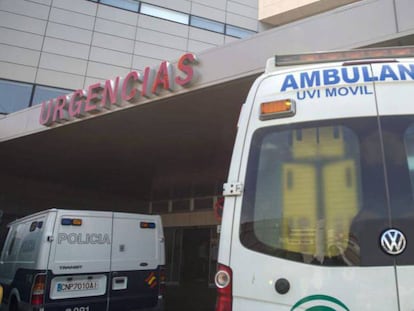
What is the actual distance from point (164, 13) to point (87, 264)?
20.4 metres

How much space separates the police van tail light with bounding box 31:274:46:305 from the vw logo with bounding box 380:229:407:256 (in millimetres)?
5431

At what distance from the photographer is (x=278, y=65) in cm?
321

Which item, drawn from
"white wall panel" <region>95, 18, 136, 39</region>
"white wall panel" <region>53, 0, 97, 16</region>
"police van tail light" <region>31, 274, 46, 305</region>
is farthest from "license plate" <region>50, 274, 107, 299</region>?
"white wall panel" <region>53, 0, 97, 16</region>

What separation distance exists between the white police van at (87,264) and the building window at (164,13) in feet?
62.3

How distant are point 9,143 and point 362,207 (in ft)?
44.9

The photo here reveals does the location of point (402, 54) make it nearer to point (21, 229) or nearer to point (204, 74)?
point (204, 74)

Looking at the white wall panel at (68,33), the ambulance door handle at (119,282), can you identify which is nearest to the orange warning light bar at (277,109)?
the ambulance door handle at (119,282)

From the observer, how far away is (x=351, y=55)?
3098 millimetres

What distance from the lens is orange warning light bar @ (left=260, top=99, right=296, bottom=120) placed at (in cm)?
274

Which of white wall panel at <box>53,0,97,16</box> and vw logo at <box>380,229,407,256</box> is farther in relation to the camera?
white wall panel at <box>53,0,97,16</box>

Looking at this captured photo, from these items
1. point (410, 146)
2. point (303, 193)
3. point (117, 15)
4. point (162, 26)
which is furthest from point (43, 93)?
point (410, 146)

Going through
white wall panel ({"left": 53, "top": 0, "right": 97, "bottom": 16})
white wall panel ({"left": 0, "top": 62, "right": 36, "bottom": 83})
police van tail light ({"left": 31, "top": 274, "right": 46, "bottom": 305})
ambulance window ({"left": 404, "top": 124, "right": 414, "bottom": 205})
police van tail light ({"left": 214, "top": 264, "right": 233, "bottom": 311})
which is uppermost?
white wall panel ({"left": 53, "top": 0, "right": 97, "bottom": 16})

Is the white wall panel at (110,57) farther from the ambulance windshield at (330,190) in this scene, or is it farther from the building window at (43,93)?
the ambulance windshield at (330,190)

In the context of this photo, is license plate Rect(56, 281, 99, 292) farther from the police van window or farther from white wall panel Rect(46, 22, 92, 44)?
white wall panel Rect(46, 22, 92, 44)
